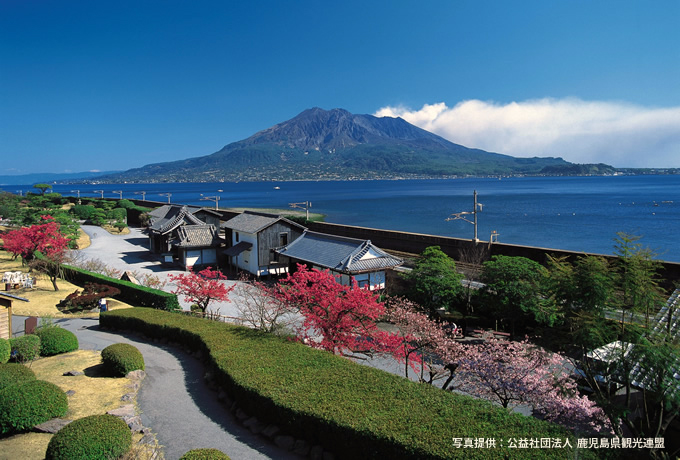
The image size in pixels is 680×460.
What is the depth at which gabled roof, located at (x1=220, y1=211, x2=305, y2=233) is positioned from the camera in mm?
32969

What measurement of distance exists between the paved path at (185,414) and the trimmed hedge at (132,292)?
6.27m

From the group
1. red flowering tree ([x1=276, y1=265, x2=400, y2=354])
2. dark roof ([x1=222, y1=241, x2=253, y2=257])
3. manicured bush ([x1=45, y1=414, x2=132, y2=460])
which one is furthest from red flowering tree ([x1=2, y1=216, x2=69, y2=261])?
manicured bush ([x1=45, y1=414, x2=132, y2=460])

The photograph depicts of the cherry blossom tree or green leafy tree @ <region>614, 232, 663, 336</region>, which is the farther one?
the cherry blossom tree

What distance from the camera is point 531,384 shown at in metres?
11.0

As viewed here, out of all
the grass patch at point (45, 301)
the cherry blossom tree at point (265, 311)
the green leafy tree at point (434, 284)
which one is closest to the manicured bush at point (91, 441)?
the cherry blossom tree at point (265, 311)

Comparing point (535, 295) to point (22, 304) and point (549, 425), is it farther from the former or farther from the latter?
point (22, 304)

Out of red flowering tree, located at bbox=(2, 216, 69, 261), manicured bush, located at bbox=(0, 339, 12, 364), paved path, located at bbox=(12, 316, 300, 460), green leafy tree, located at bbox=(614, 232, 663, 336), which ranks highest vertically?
green leafy tree, located at bbox=(614, 232, 663, 336)

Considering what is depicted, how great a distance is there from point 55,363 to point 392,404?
13138mm

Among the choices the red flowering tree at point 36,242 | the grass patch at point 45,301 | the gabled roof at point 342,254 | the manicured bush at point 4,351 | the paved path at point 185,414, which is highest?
the red flowering tree at point 36,242

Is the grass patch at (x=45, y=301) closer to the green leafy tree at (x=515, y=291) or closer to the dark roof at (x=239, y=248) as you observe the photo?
the dark roof at (x=239, y=248)

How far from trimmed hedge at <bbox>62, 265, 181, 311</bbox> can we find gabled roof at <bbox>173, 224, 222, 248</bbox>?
8218mm

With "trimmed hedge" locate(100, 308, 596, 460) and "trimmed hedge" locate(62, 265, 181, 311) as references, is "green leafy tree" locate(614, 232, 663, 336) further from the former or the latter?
"trimmed hedge" locate(62, 265, 181, 311)

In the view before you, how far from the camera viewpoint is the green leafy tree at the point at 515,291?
19781mm

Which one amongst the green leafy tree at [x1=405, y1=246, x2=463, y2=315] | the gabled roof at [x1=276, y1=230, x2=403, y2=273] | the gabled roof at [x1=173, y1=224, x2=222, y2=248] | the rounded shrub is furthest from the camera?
the gabled roof at [x1=173, y1=224, x2=222, y2=248]
